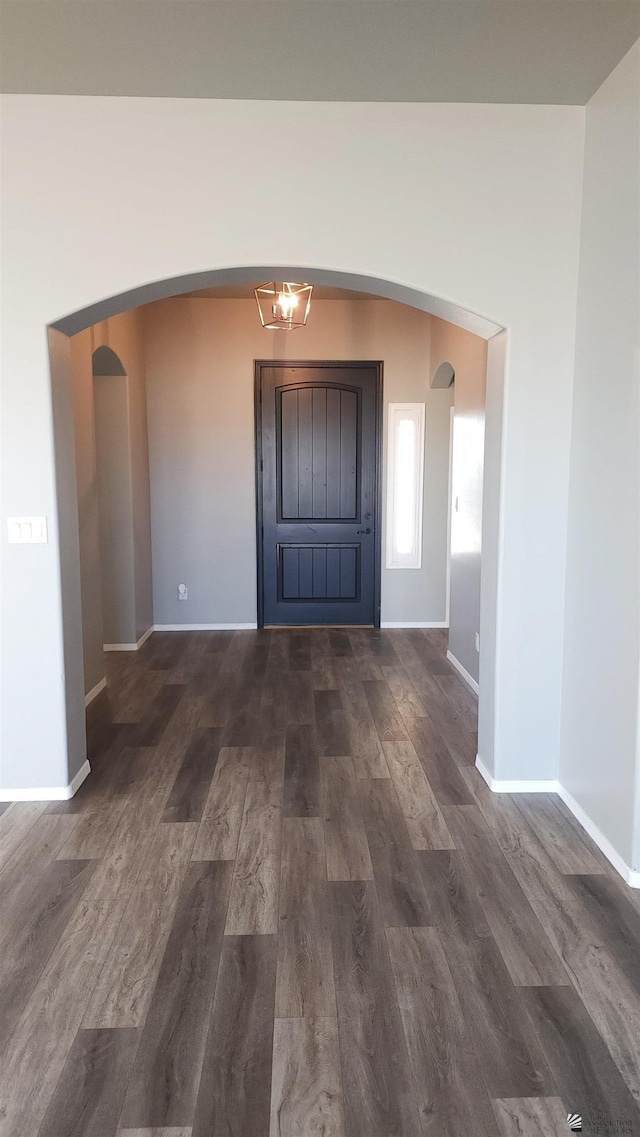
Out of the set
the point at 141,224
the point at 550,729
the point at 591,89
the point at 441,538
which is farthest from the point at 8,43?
the point at 441,538

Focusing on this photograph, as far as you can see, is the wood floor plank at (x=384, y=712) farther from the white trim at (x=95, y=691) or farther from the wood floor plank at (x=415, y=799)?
the white trim at (x=95, y=691)

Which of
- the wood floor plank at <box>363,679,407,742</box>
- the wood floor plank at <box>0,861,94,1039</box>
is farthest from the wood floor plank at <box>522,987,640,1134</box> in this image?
the wood floor plank at <box>363,679,407,742</box>

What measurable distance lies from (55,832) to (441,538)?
4135mm

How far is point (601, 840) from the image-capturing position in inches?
109

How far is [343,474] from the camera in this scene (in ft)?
20.4

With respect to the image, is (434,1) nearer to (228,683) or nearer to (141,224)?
(141,224)

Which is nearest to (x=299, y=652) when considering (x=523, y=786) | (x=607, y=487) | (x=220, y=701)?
(x=220, y=701)

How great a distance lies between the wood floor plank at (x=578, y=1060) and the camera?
1.63 meters

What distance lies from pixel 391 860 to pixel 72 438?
220 centimetres

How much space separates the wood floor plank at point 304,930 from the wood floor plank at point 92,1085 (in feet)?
1.30

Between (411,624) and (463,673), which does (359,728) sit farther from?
(411,624)

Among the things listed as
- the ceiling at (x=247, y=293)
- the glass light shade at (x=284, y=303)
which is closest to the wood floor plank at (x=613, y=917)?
the glass light shade at (x=284, y=303)

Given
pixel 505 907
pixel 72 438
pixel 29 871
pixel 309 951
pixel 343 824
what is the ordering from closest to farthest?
pixel 309 951 < pixel 505 907 < pixel 29 871 < pixel 343 824 < pixel 72 438

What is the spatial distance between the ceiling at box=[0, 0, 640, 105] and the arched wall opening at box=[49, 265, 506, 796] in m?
0.66
